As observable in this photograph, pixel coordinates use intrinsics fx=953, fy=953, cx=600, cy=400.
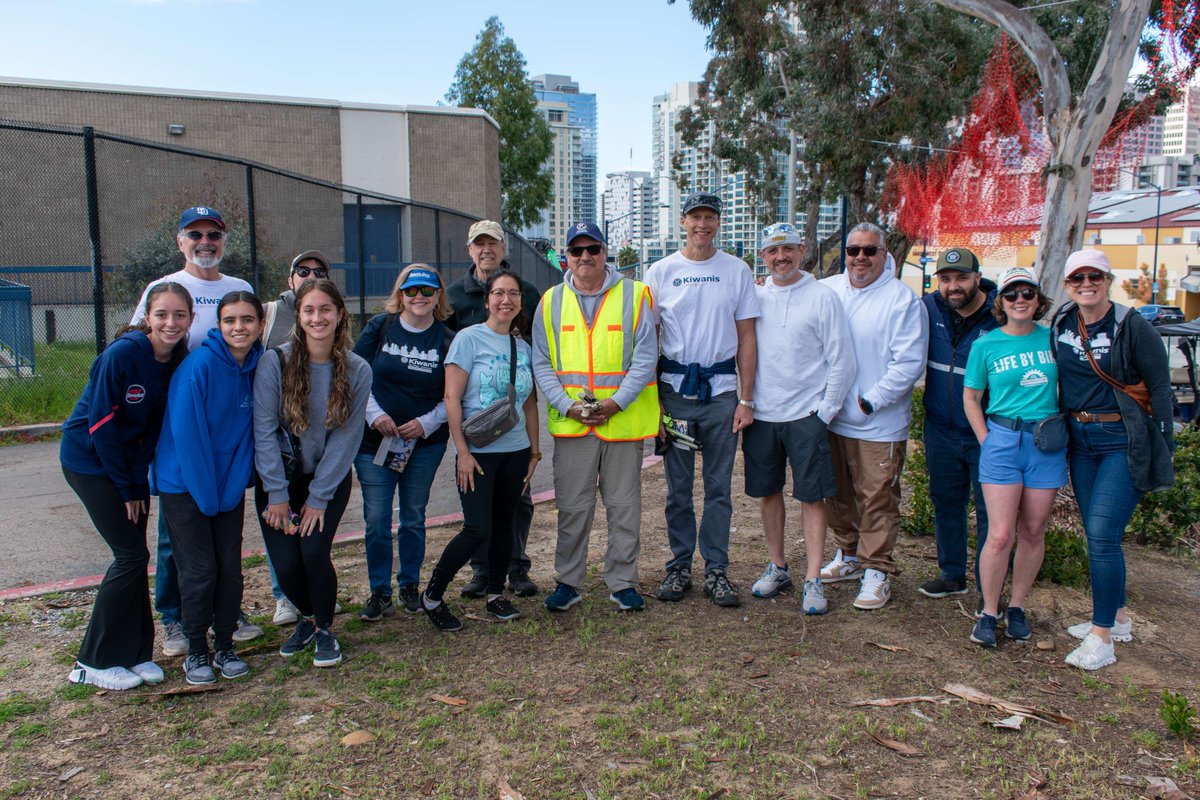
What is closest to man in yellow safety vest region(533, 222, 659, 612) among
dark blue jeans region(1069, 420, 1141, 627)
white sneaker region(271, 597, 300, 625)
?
white sneaker region(271, 597, 300, 625)

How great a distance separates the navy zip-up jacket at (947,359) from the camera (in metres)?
4.92

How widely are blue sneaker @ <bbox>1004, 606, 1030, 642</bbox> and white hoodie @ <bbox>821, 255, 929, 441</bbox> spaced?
1.03 metres

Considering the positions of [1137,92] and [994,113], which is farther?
[1137,92]

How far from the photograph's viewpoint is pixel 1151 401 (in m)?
4.18

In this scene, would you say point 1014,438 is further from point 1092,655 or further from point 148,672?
point 148,672

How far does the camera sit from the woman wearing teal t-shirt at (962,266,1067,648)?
14.4 ft

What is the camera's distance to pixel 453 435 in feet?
15.3

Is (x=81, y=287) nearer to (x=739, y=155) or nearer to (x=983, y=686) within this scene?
(x=983, y=686)

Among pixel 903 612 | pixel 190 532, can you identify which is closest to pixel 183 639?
pixel 190 532

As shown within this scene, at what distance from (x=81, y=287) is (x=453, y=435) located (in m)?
11.4

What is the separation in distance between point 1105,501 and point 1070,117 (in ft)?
17.1

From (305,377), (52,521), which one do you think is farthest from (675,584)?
(52,521)

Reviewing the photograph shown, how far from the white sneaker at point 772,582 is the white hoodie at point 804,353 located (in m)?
0.85

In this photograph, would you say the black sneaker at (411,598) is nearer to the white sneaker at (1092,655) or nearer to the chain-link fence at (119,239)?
the white sneaker at (1092,655)
